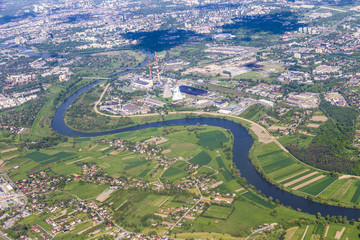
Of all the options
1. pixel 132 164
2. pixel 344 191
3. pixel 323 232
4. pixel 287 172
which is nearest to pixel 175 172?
pixel 132 164

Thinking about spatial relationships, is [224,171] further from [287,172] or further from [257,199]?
[287,172]

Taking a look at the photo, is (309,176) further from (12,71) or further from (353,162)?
(12,71)

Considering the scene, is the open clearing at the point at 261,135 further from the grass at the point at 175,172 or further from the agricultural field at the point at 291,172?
the grass at the point at 175,172

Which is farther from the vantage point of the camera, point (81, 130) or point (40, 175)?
point (81, 130)

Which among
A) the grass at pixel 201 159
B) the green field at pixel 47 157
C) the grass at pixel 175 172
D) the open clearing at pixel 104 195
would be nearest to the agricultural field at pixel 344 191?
the grass at pixel 201 159

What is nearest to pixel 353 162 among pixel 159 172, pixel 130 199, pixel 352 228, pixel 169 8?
pixel 352 228
